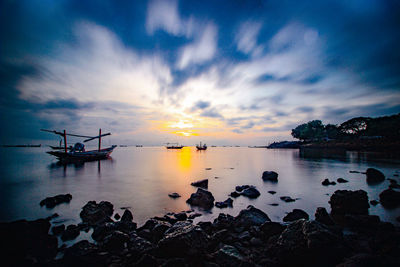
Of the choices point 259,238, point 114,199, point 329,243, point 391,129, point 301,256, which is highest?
point 391,129

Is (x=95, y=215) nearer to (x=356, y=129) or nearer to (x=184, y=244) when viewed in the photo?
(x=184, y=244)

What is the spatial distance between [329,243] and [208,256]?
12.2ft

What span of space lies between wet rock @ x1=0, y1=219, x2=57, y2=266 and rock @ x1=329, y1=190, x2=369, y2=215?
14.2 metres

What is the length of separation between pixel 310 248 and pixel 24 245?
9.46 metres

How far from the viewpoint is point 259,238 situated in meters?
6.91

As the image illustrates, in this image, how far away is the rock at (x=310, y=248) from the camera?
4875 millimetres

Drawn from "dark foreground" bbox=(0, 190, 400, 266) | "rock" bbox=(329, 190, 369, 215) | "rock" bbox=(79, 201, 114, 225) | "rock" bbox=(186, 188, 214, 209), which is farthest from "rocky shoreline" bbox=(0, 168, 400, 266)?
"rock" bbox=(186, 188, 214, 209)

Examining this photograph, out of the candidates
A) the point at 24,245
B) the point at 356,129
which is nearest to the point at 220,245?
the point at 24,245

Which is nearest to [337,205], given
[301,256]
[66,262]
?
[301,256]

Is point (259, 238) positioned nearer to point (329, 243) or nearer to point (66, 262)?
point (329, 243)

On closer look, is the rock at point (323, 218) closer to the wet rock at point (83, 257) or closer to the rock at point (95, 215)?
the wet rock at point (83, 257)

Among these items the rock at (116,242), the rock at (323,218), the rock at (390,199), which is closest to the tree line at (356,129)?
the rock at (390,199)

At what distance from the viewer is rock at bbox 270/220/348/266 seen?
488cm

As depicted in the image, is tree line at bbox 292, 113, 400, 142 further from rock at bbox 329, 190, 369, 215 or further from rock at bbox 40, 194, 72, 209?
rock at bbox 40, 194, 72, 209
